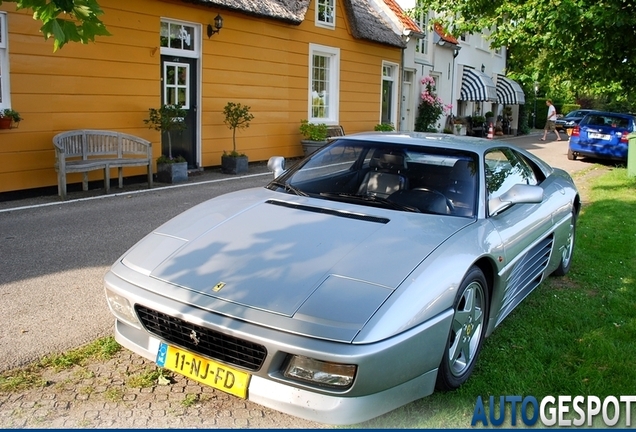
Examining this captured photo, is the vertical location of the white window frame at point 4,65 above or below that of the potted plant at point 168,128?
above

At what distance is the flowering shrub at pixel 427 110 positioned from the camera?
22.4m

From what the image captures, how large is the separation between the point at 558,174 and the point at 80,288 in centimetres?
470

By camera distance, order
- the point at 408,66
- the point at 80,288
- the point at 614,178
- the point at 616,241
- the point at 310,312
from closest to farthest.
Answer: the point at 310,312 < the point at 80,288 < the point at 616,241 < the point at 614,178 < the point at 408,66

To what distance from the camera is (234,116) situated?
12.7 meters

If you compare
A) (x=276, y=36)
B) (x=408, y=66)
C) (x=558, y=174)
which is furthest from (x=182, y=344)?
(x=408, y=66)

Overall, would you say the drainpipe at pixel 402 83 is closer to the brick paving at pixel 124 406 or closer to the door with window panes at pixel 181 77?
the door with window panes at pixel 181 77

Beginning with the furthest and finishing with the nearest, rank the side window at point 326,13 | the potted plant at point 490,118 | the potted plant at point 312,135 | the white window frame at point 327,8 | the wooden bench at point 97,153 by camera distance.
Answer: the potted plant at point 490,118 < the side window at point 326,13 < the white window frame at point 327,8 < the potted plant at point 312,135 < the wooden bench at point 97,153

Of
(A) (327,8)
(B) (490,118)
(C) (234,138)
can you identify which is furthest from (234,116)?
(B) (490,118)

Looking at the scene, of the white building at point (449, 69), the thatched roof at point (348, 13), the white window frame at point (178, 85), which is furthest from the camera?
the white building at point (449, 69)

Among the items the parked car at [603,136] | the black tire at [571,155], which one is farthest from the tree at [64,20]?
the black tire at [571,155]

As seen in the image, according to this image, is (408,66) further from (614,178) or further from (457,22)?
(614,178)

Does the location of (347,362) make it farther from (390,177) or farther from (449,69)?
(449,69)

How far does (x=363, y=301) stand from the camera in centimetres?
288

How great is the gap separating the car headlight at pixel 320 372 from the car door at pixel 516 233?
58.0 inches
